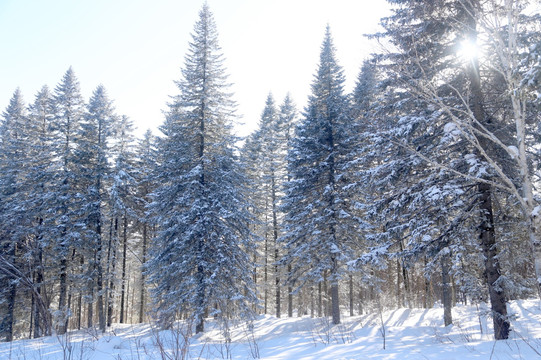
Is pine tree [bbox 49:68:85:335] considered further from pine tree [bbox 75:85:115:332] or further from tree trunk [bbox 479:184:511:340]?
tree trunk [bbox 479:184:511:340]

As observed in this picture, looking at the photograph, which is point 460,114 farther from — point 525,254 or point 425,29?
point 525,254

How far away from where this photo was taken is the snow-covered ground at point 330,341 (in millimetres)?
5914

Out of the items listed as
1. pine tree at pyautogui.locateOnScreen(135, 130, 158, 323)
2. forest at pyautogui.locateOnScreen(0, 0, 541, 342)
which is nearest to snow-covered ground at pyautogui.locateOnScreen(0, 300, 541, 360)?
forest at pyautogui.locateOnScreen(0, 0, 541, 342)

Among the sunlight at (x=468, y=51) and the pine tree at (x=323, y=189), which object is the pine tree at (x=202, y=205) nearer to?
the pine tree at (x=323, y=189)

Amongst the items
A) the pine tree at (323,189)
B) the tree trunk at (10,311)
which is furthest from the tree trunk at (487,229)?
the tree trunk at (10,311)

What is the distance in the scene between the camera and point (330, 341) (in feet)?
32.1

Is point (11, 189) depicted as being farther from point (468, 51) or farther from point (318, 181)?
point (468, 51)

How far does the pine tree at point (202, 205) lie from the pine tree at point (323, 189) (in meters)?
3.21

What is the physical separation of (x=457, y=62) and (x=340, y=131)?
8.84 metres

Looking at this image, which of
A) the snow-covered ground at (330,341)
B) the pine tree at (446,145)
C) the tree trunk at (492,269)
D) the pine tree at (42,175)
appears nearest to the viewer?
the snow-covered ground at (330,341)

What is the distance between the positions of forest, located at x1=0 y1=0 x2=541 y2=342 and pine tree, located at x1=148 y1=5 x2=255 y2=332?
0.10 m

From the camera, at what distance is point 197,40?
728 inches

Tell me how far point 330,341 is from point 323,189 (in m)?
9.81

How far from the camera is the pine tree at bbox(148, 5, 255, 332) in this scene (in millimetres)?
15875
